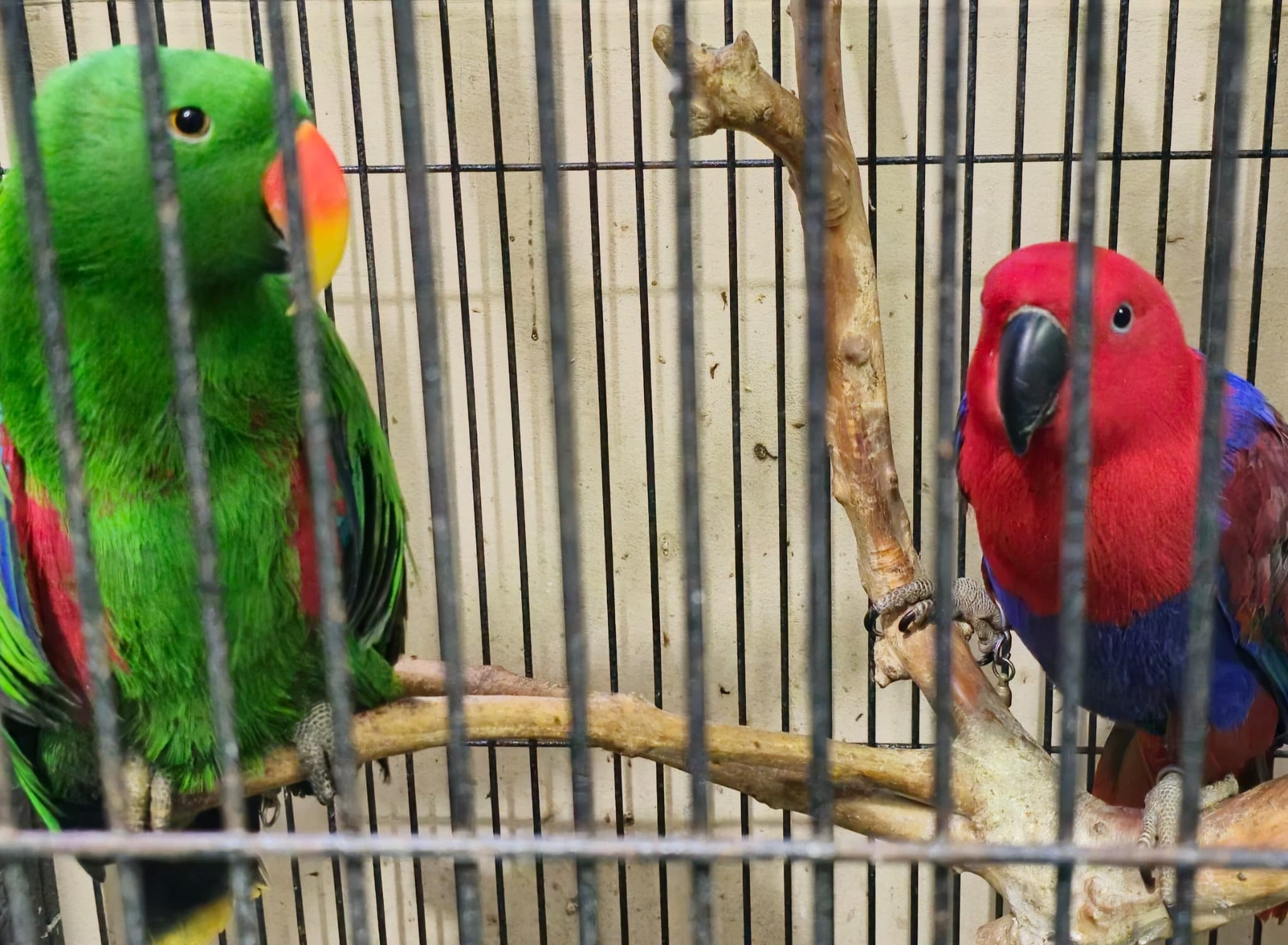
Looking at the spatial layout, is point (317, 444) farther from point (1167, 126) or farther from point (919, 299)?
point (1167, 126)

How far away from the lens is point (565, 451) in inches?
16.1

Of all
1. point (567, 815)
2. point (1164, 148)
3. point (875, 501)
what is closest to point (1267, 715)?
point (875, 501)

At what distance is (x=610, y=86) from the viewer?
121cm

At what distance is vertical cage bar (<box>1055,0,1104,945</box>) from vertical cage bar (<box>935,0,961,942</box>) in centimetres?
4

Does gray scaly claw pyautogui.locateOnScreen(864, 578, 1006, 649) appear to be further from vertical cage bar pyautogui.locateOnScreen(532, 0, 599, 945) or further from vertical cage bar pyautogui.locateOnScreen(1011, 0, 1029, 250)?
vertical cage bar pyautogui.locateOnScreen(532, 0, 599, 945)

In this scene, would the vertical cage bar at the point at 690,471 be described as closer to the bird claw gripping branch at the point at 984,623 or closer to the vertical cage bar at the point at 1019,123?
the bird claw gripping branch at the point at 984,623

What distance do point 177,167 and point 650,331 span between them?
684mm

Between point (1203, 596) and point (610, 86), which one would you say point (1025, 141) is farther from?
point (1203, 596)

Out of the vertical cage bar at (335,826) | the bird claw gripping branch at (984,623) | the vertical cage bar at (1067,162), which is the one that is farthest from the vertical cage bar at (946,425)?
the vertical cage bar at (335,826)

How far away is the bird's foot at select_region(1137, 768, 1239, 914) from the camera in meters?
0.72

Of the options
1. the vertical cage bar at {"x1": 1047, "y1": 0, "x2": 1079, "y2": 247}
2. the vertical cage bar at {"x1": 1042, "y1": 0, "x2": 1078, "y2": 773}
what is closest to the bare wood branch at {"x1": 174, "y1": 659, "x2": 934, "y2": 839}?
the vertical cage bar at {"x1": 1042, "y1": 0, "x2": 1078, "y2": 773}

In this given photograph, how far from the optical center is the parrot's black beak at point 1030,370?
72 cm

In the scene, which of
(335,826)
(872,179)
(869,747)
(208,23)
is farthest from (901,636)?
(208,23)

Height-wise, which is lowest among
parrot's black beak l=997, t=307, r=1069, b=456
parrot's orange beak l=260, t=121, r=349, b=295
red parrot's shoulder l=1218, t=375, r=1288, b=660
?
red parrot's shoulder l=1218, t=375, r=1288, b=660
